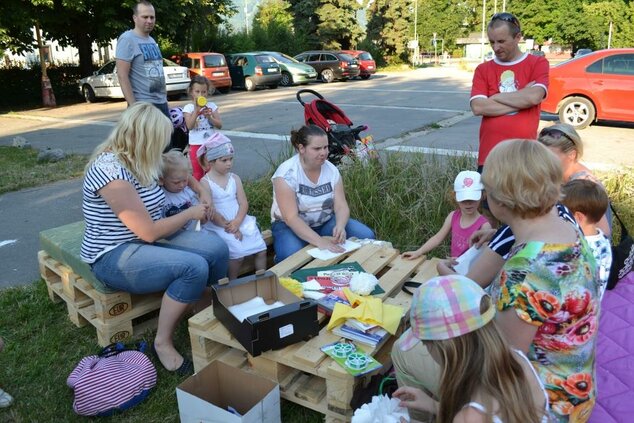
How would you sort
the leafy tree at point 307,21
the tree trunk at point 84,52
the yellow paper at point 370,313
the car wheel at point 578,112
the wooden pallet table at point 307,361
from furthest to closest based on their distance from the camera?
the leafy tree at point 307,21 → the tree trunk at point 84,52 → the car wheel at point 578,112 → the yellow paper at point 370,313 → the wooden pallet table at point 307,361

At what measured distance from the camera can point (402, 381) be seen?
222 cm

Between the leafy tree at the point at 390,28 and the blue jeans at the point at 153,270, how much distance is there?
37.8 m

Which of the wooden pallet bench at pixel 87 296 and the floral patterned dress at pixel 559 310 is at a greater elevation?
the floral patterned dress at pixel 559 310

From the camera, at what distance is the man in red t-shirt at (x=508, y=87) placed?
13.2 feet

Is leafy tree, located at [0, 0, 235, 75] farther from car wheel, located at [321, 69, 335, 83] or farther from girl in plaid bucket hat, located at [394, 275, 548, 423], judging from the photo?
girl in plaid bucket hat, located at [394, 275, 548, 423]

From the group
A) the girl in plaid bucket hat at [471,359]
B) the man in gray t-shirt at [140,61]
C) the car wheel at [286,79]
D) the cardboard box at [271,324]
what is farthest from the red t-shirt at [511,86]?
the car wheel at [286,79]

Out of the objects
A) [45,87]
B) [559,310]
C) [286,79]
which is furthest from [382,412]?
[286,79]

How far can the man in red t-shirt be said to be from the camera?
4.02 meters

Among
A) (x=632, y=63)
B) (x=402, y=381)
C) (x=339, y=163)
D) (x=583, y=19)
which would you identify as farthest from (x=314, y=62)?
(x=583, y=19)

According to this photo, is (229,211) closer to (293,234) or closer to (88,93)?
(293,234)

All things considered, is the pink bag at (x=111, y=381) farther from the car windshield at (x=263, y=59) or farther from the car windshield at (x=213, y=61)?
the car windshield at (x=263, y=59)

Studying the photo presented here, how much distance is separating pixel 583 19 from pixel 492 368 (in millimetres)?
59079

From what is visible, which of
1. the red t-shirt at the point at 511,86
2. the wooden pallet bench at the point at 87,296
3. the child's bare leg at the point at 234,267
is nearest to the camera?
the wooden pallet bench at the point at 87,296

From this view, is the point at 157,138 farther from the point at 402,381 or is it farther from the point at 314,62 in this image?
the point at 314,62
